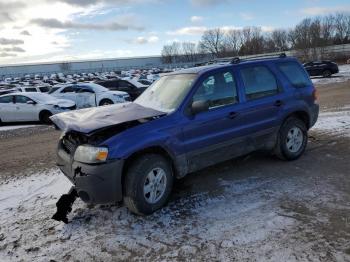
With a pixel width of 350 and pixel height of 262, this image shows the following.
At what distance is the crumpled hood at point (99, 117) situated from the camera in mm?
4695

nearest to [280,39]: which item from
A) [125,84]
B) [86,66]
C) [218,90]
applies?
[86,66]

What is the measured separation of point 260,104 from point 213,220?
2.28 meters

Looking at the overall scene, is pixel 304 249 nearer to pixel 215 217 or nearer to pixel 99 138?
pixel 215 217

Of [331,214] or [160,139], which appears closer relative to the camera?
[331,214]

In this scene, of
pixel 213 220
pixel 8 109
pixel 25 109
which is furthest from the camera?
pixel 8 109

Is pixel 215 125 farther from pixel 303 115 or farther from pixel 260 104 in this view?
pixel 303 115

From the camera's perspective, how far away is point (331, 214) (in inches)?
179

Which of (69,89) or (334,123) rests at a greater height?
(69,89)

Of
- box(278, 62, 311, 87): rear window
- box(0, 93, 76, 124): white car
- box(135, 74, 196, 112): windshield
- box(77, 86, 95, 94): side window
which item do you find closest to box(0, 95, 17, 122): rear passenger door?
box(0, 93, 76, 124): white car

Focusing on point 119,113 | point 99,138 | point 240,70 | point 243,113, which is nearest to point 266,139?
point 243,113

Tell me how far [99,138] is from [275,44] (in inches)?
4452

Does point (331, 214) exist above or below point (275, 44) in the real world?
below

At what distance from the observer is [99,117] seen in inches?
199

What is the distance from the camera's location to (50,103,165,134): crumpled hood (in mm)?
4695
